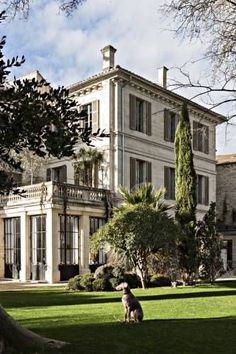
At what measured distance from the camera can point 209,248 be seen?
76.9 ft

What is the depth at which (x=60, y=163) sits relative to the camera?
32656 mm

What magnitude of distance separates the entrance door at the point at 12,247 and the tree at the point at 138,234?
28.3 feet

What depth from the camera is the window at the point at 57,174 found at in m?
32.2

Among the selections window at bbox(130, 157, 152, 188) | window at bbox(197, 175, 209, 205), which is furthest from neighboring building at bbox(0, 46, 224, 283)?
window at bbox(197, 175, 209, 205)

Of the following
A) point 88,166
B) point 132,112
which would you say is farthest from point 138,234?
point 132,112

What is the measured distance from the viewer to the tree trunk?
22.4ft

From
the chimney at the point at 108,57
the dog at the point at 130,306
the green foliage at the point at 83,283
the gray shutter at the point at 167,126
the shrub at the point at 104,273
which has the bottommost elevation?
the green foliage at the point at 83,283

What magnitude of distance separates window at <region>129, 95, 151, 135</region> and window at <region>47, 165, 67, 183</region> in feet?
16.0

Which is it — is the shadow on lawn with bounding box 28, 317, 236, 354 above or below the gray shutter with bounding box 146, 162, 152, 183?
below

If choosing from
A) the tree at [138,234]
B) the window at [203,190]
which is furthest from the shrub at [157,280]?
the window at [203,190]

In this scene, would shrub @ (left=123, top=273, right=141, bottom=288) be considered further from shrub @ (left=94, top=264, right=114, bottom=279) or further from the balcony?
the balcony

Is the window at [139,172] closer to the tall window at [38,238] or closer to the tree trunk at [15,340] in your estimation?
the tall window at [38,238]

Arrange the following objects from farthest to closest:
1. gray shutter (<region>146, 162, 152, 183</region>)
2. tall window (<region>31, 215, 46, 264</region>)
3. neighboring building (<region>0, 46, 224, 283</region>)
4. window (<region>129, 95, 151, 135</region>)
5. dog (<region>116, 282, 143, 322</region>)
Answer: gray shutter (<region>146, 162, 152, 183</region>), window (<region>129, 95, 151, 135</region>), tall window (<region>31, 215, 46, 264</region>), neighboring building (<region>0, 46, 224, 283</region>), dog (<region>116, 282, 143, 322</region>)

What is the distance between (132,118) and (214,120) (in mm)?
7813
